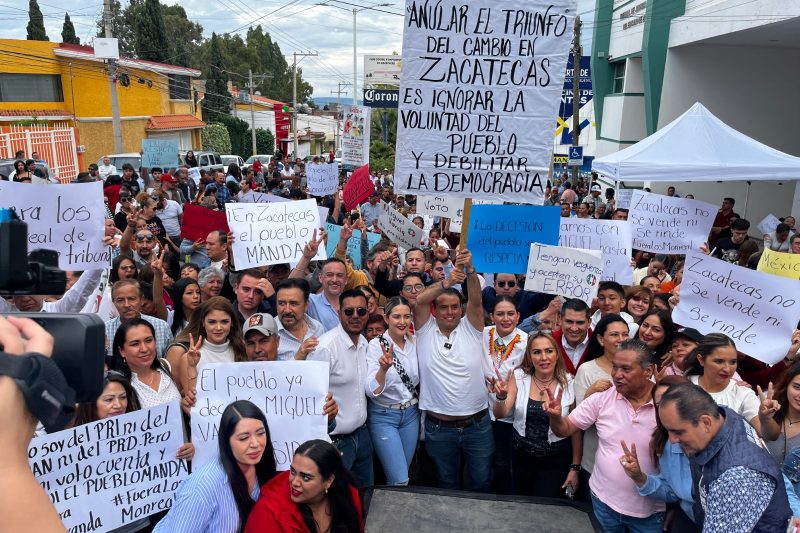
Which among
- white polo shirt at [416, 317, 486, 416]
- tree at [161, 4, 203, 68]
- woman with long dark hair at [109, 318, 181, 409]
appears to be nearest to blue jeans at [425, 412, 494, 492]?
white polo shirt at [416, 317, 486, 416]

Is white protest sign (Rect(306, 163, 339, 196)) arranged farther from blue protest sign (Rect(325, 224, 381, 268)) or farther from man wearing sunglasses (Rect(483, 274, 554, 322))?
man wearing sunglasses (Rect(483, 274, 554, 322))

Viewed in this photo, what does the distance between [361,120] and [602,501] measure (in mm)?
10469

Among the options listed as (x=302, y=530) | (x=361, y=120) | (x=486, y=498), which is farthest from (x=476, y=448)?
(x=361, y=120)

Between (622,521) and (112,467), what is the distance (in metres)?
2.84

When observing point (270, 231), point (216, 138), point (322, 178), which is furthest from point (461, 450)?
point (216, 138)

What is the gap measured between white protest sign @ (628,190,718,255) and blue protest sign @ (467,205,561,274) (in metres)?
2.25

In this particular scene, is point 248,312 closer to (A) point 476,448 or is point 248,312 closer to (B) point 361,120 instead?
(A) point 476,448

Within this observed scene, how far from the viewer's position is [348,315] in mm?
4270

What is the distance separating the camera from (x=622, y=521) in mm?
3662

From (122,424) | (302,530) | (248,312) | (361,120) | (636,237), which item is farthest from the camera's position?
(361,120)

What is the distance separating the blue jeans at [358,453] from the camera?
162 inches

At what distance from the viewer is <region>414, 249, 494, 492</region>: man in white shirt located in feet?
14.0

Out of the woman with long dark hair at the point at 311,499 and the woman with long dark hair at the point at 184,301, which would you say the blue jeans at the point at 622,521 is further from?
the woman with long dark hair at the point at 184,301

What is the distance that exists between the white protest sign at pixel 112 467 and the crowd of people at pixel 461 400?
0.10 m
